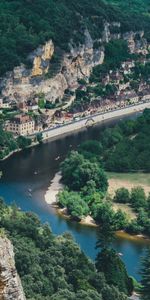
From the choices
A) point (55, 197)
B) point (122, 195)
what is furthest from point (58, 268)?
point (55, 197)

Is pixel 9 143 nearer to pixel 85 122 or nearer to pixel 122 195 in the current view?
pixel 85 122

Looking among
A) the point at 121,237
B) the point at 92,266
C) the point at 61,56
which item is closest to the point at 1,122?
the point at 61,56

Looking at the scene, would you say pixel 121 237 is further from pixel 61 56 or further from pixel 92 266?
pixel 61 56

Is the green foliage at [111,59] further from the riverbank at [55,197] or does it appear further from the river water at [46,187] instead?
the riverbank at [55,197]

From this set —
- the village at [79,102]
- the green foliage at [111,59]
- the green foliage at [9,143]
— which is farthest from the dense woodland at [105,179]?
the green foliage at [111,59]

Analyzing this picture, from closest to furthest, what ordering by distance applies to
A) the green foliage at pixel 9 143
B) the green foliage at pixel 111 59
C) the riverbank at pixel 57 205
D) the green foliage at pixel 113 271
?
the green foliage at pixel 113 271
the riverbank at pixel 57 205
the green foliage at pixel 9 143
the green foliage at pixel 111 59

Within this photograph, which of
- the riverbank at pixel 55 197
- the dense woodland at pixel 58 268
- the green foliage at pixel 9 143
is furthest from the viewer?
the green foliage at pixel 9 143
